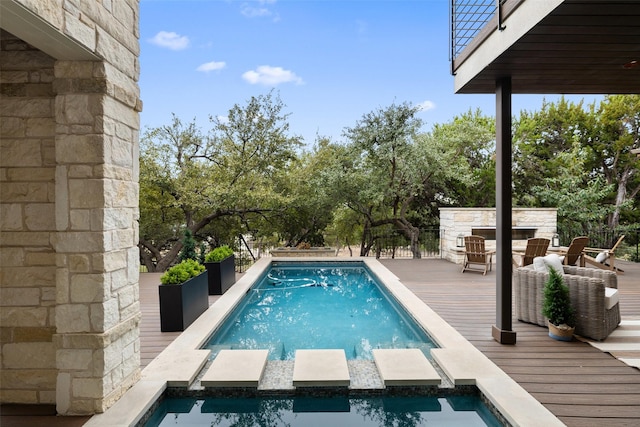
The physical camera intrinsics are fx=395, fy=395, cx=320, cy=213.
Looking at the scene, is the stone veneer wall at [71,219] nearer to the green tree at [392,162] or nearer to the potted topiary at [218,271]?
the potted topiary at [218,271]

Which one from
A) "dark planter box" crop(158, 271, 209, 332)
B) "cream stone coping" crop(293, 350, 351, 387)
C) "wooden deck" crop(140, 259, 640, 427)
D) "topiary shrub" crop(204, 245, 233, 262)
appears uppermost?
"topiary shrub" crop(204, 245, 233, 262)

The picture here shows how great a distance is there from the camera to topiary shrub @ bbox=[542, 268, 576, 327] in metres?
4.52

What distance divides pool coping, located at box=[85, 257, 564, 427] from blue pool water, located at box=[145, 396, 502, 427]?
0.15 meters

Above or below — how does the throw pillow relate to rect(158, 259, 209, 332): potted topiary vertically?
above

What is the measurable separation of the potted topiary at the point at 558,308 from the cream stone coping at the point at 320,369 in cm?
252

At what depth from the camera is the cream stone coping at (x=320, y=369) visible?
138 inches

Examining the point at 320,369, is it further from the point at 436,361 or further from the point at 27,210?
the point at 27,210

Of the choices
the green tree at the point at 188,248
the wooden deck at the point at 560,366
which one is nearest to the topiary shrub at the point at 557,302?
the wooden deck at the point at 560,366

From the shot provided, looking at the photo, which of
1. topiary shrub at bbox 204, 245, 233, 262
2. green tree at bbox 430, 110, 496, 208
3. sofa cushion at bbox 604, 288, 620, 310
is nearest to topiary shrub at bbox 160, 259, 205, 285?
topiary shrub at bbox 204, 245, 233, 262

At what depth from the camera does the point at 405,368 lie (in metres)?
3.76

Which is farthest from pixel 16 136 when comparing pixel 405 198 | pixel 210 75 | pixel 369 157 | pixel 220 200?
pixel 210 75

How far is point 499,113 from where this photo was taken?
14.6 ft

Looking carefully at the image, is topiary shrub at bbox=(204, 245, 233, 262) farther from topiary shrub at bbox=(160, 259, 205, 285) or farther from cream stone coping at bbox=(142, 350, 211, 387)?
cream stone coping at bbox=(142, 350, 211, 387)

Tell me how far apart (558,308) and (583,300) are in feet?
0.99
